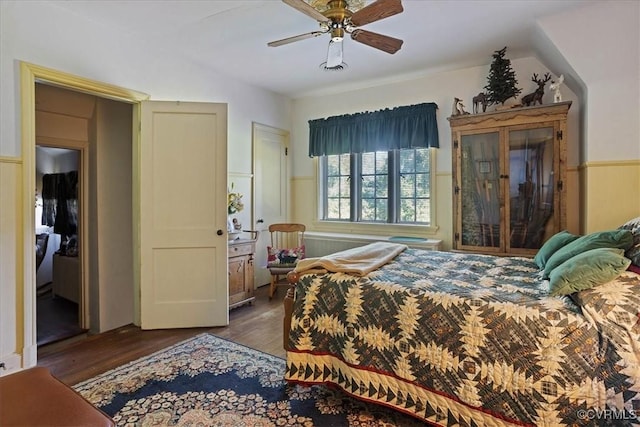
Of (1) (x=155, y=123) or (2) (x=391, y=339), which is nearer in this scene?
(2) (x=391, y=339)

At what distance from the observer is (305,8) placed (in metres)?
2.06

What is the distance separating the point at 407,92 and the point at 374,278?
311cm

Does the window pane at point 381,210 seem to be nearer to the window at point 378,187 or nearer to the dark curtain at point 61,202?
the window at point 378,187

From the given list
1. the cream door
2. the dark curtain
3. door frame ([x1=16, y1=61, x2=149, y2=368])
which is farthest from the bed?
the dark curtain

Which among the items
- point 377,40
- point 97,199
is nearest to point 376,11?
point 377,40

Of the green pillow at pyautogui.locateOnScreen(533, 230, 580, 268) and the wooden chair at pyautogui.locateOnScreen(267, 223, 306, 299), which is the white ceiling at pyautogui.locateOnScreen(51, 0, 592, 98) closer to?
the green pillow at pyautogui.locateOnScreen(533, 230, 580, 268)

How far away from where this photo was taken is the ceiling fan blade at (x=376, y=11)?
202 centimetres

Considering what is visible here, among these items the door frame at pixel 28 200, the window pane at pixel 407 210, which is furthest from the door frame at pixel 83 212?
the window pane at pixel 407 210

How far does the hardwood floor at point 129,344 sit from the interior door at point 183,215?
0.55 ft

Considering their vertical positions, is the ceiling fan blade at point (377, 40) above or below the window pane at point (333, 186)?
above

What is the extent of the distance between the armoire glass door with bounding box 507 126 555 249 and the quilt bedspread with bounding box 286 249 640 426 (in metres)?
1.24

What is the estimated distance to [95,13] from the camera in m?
2.73

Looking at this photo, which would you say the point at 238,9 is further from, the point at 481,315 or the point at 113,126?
the point at 481,315

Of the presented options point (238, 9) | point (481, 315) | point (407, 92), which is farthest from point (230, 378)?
point (407, 92)
